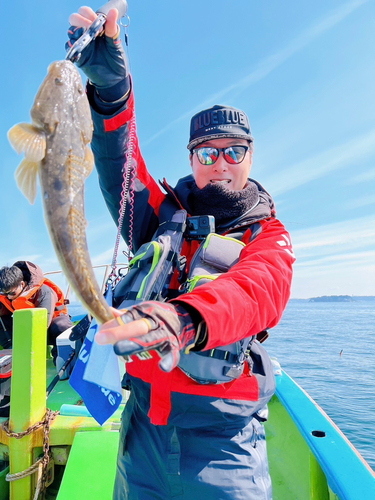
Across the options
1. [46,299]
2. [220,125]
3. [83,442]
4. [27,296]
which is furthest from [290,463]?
[27,296]

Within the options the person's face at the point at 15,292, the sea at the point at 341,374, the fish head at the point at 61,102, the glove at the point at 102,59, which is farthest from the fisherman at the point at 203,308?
the sea at the point at 341,374

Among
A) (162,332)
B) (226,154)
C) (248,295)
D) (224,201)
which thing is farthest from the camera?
(226,154)

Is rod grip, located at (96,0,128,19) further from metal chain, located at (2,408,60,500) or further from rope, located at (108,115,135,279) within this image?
metal chain, located at (2,408,60,500)

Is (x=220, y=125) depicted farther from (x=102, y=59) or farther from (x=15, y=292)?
Answer: (x=15, y=292)

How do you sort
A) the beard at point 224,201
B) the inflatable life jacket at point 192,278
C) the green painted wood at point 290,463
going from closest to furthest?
the inflatable life jacket at point 192,278
the beard at point 224,201
the green painted wood at point 290,463

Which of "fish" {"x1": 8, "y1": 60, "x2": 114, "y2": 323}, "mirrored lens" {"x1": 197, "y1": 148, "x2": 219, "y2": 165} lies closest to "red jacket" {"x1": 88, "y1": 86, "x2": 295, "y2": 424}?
"mirrored lens" {"x1": 197, "y1": 148, "x2": 219, "y2": 165}

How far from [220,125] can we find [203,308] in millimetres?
1976

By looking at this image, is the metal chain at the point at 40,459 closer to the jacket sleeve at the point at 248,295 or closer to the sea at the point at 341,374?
the sea at the point at 341,374

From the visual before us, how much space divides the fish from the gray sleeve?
723 cm

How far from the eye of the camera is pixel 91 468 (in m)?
3.69

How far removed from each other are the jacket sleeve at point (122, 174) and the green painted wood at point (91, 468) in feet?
8.35

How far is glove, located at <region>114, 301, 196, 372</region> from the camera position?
1.08 metres

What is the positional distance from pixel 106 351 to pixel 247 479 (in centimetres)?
121

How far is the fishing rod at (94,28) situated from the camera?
5.14 ft
